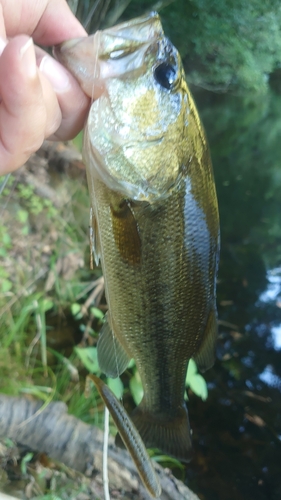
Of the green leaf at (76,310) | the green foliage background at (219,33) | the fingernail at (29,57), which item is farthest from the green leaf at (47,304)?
the green foliage background at (219,33)

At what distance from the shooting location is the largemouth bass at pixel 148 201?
2.77 feet

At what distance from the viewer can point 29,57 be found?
61 cm

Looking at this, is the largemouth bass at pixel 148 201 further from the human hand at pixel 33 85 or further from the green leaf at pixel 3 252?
the green leaf at pixel 3 252

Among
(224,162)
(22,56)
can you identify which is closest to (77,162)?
(22,56)

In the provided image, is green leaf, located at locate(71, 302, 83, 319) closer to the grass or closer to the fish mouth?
the grass

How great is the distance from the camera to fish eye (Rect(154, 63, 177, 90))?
0.90m

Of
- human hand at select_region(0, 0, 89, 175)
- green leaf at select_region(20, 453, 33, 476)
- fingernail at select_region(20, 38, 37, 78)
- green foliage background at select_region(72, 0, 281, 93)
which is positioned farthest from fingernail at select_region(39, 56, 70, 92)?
green foliage background at select_region(72, 0, 281, 93)

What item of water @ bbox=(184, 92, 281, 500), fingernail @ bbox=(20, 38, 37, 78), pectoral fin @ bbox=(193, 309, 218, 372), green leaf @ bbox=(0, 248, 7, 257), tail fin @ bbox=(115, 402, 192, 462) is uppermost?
fingernail @ bbox=(20, 38, 37, 78)

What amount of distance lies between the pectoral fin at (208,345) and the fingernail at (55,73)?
75 centimetres

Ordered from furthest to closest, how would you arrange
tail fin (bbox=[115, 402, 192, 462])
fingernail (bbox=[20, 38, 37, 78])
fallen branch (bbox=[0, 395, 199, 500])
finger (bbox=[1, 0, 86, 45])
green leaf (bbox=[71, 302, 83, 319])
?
green leaf (bbox=[71, 302, 83, 319]) → fallen branch (bbox=[0, 395, 199, 500]) → tail fin (bbox=[115, 402, 192, 462]) → finger (bbox=[1, 0, 86, 45]) → fingernail (bbox=[20, 38, 37, 78])

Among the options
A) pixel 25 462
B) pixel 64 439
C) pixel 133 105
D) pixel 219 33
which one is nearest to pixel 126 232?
pixel 133 105

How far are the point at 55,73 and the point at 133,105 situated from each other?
0.64 feet

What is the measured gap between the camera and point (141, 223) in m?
0.96

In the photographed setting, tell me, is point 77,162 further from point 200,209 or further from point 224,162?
point 224,162
